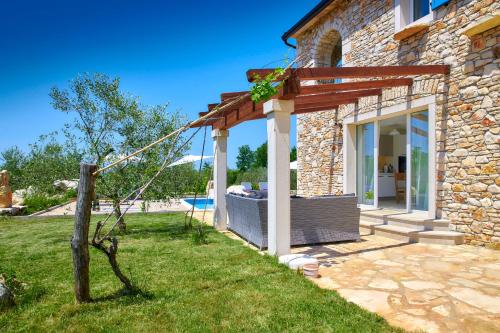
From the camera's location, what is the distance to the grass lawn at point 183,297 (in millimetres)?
3096

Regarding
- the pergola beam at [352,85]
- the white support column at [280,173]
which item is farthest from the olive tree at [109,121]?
the pergola beam at [352,85]

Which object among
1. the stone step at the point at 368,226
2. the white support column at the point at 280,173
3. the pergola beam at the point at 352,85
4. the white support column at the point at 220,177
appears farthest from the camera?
the white support column at the point at 220,177

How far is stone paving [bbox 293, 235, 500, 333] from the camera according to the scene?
317 centimetres

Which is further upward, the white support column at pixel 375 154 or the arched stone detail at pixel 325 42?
the arched stone detail at pixel 325 42

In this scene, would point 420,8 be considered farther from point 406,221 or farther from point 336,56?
point 406,221

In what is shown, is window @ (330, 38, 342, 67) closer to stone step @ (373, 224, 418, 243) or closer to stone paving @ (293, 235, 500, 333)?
stone step @ (373, 224, 418, 243)

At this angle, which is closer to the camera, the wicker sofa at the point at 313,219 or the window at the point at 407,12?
the wicker sofa at the point at 313,219

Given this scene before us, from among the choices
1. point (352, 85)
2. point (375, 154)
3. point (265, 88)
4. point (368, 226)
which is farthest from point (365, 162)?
point (265, 88)

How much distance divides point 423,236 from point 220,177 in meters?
4.68

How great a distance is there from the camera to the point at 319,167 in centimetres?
1095

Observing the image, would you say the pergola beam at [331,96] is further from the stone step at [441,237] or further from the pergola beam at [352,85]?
the stone step at [441,237]

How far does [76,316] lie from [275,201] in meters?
3.00

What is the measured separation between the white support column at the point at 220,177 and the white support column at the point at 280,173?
342 cm

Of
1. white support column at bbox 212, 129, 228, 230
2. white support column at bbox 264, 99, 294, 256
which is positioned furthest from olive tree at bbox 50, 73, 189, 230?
white support column at bbox 264, 99, 294, 256
